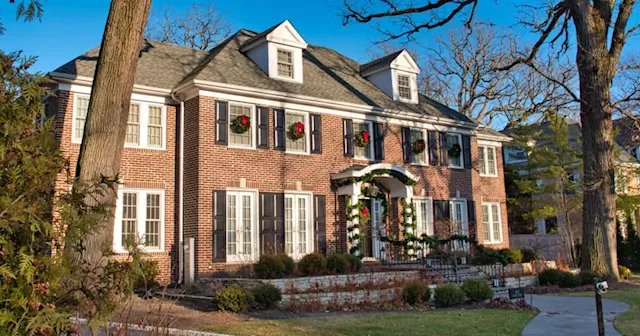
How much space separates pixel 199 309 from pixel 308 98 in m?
8.34

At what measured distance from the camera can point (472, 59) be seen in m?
37.3

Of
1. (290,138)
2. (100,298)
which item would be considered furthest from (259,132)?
(100,298)

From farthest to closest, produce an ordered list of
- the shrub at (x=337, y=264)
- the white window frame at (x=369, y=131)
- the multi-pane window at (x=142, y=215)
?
the white window frame at (x=369, y=131), the multi-pane window at (x=142, y=215), the shrub at (x=337, y=264)

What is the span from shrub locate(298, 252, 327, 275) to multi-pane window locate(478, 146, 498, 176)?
13.1 metres

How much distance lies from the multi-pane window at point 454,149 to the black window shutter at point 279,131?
8095 mm

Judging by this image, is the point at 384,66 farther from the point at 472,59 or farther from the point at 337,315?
the point at 472,59

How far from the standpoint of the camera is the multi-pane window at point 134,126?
16.4 meters

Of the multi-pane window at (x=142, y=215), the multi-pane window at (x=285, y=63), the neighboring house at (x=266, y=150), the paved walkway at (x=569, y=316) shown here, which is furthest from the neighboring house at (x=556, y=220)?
the multi-pane window at (x=142, y=215)

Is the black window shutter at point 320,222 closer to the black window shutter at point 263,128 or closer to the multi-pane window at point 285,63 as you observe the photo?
the black window shutter at point 263,128

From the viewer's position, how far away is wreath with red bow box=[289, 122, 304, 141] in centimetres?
1820

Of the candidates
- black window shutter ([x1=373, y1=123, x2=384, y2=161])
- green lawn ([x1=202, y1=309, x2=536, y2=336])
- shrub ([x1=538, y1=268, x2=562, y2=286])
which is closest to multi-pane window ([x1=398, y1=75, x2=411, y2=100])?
black window shutter ([x1=373, y1=123, x2=384, y2=161])

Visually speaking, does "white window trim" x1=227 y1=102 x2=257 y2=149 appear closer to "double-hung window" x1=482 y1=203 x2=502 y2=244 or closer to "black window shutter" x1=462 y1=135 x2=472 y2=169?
"black window shutter" x1=462 y1=135 x2=472 y2=169

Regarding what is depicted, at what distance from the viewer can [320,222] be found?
60.7 feet

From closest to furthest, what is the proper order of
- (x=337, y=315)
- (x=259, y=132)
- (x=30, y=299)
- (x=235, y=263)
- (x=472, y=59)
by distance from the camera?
(x=30, y=299) < (x=337, y=315) < (x=235, y=263) < (x=259, y=132) < (x=472, y=59)
